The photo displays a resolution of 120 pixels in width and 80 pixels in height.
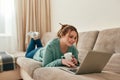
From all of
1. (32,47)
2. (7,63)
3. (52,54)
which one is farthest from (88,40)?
(7,63)

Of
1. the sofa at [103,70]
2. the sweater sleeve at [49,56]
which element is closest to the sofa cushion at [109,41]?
the sofa at [103,70]

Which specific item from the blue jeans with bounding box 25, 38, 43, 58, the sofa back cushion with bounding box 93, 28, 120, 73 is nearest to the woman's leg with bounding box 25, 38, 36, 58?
the blue jeans with bounding box 25, 38, 43, 58

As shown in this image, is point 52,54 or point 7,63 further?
point 7,63

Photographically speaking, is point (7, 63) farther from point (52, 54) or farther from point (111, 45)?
point (111, 45)

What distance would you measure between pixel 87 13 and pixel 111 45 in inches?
36.8

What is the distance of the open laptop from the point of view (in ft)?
4.50

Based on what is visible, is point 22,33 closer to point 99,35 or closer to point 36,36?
point 36,36

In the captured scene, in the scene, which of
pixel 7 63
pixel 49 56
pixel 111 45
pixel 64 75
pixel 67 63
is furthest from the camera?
pixel 7 63

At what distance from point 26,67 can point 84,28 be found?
115 cm

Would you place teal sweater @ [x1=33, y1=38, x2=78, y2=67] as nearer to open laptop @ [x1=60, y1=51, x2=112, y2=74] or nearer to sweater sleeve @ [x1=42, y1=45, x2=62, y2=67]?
sweater sleeve @ [x1=42, y1=45, x2=62, y2=67]

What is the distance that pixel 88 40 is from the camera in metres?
2.31

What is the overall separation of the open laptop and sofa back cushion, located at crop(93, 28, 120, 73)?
239 millimetres

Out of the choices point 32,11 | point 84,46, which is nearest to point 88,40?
point 84,46

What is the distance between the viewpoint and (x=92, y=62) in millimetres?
1429
